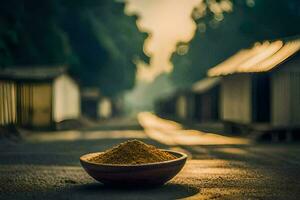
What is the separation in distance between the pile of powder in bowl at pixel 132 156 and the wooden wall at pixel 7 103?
1385 cm

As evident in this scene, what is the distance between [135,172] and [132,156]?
1.92 ft

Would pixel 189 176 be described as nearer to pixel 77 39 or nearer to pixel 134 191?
pixel 134 191

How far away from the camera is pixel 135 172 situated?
8469 mm

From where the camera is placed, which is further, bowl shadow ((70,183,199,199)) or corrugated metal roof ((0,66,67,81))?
corrugated metal roof ((0,66,67,81))

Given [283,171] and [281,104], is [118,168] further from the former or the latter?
[281,104]

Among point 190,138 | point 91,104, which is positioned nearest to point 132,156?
point 190,138

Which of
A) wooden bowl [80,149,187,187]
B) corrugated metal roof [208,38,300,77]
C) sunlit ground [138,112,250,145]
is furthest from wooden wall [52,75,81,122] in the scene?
wooden bowl [80,149,187,187]

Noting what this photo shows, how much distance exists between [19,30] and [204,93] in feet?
57.3

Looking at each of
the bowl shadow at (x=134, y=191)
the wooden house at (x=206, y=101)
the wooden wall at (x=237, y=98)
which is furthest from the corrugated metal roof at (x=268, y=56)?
the wooden house at (x=206, y=101)

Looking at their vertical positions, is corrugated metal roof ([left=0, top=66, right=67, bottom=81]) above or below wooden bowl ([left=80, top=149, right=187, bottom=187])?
above

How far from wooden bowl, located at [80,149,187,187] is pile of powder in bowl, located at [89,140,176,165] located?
0.31 meters

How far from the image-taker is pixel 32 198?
8453 millimetres

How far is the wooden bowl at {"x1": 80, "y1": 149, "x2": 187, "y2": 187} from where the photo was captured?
333 inches

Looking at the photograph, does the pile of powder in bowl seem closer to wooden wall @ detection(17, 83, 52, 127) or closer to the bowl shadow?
the bowl shadow
